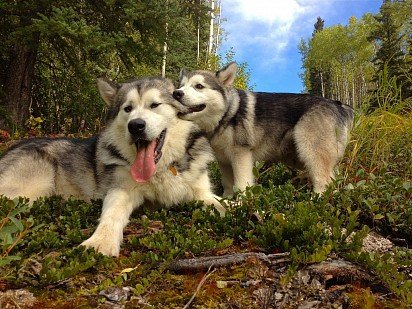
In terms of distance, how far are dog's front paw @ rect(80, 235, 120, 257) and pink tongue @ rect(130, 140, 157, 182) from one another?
0.78 metres

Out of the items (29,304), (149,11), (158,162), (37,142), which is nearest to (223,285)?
(29,304)

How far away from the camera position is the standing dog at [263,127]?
529cm

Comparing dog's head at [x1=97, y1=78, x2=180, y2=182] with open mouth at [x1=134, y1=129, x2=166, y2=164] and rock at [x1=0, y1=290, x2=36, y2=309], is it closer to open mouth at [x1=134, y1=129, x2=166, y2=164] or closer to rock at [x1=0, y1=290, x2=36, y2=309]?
open mouth at [x1=134, y1=129, x2=166, y2=164]

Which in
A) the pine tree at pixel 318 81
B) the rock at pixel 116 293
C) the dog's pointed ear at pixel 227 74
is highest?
the pine tree at pixel 318 81

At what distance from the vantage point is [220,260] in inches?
93.0

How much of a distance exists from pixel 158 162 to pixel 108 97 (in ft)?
3.24

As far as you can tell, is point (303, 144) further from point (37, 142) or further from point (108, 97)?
point (37, 142)

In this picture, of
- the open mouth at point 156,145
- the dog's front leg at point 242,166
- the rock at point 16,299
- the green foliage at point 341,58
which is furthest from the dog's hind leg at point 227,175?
the green foliage at point 341,58

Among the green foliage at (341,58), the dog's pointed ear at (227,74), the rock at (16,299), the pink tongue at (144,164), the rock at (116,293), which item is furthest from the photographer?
the green foliage at (341,58)

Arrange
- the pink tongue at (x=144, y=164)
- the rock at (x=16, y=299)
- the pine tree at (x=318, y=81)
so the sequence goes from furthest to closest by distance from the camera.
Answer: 1. the pine tree at (x=318, y=81)
2. the pink tongue at (x=144, y=164)
3. the rock at (x=16, y=299)

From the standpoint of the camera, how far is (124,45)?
8266 mm

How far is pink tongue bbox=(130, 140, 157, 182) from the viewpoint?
11.2 feet

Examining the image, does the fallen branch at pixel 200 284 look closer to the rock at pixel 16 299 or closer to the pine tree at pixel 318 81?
the rock at pixel 16 299

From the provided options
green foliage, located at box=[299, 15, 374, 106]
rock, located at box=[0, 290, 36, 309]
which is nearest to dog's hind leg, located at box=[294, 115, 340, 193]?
rock, located at box=[0, 290, 36, 309]
